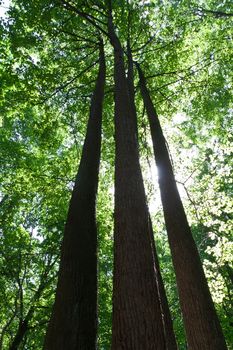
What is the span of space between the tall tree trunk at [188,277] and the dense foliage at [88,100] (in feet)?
10.4

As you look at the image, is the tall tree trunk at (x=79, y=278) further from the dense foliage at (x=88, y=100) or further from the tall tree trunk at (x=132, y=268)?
the dense foliage at (x=88, y=100)

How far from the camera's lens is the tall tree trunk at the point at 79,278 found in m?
3.71

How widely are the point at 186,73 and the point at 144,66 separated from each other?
1854 mm

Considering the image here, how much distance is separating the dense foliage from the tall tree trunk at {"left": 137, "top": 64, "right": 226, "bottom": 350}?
3162 mm

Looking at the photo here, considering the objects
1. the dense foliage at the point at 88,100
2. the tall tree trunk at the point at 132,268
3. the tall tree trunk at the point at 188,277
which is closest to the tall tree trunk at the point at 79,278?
the tall tree trunk at the point at 132,268

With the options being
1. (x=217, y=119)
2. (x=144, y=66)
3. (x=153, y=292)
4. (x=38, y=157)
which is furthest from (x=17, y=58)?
(x=153, y=292)

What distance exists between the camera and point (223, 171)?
13305 millimetres

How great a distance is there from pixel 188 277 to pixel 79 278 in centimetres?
242

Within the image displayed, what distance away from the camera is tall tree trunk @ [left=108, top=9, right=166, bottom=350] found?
305 cm

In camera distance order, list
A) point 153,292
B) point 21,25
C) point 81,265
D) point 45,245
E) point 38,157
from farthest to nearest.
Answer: point 38,157 < point 45,245 < point 21,25 < point 81,265 < point 153,292

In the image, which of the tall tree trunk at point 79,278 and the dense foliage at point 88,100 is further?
the dense foliage at point 88,100

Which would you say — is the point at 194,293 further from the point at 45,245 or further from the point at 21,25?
the point at 21,25

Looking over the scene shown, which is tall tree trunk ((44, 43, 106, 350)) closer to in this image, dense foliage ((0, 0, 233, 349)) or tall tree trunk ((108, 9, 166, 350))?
tall tree trunk ((108, 9, 166, 350))

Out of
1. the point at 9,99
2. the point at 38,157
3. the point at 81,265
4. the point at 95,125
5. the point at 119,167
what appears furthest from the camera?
the point at 38,157
